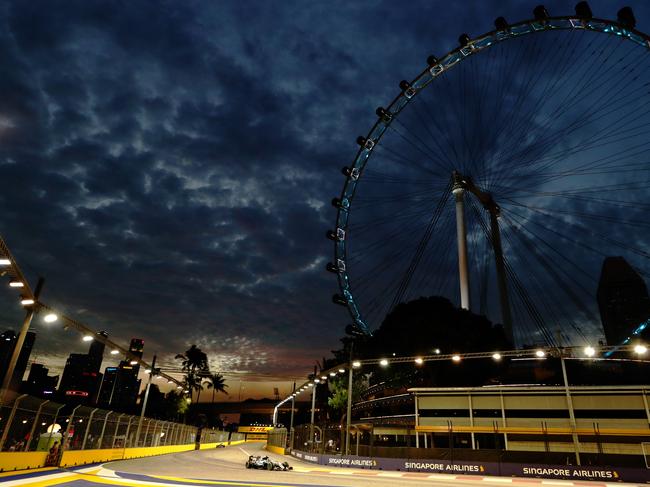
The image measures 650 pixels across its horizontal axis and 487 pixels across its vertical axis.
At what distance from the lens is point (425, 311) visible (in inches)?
2215

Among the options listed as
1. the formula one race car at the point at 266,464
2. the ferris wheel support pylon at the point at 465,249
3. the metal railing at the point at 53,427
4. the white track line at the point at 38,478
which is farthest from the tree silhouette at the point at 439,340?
the white track line at the point at 38,478

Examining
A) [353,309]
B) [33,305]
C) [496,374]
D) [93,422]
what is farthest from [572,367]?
[33,305]

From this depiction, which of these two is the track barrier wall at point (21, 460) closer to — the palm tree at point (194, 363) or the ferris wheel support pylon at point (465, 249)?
the ferris wheel support pylon at point (465, 249)

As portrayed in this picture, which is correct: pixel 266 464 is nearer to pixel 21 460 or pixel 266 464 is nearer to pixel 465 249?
pixel 21 460

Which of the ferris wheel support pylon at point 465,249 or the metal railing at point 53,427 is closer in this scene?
the metal railing at point 53,427

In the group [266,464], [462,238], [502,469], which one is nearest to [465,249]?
[462,238]

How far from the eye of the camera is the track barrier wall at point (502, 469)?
26.9m

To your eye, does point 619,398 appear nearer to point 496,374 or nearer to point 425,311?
point 496,374

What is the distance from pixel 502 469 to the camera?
29375 millimetres

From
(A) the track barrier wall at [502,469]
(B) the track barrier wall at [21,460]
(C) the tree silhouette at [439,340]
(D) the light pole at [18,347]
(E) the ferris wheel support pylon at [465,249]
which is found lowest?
(B) the track barrier wall at [21,460]

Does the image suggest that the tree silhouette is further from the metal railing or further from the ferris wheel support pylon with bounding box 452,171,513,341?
the metal railing

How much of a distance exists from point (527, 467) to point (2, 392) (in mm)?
30493

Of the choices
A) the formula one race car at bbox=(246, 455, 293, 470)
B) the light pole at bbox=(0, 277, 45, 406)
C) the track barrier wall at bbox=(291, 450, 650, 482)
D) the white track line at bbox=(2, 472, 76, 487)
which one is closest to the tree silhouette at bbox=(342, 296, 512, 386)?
the track barrier wall at bbox=(291, 450, 650, 482)

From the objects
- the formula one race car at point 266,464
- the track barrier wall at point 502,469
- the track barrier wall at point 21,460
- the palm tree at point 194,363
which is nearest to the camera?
the track barrier wall at point 21,460
